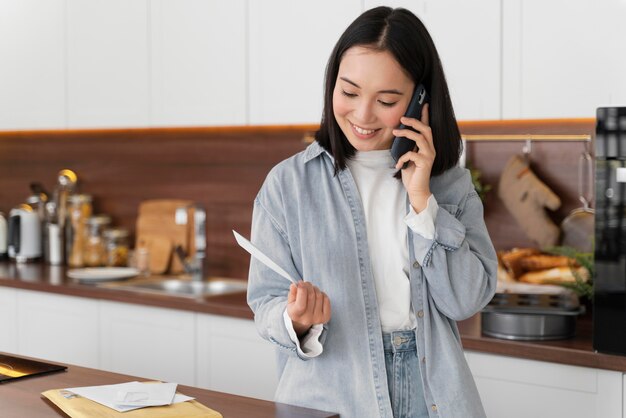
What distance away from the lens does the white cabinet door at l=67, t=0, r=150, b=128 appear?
380 cm

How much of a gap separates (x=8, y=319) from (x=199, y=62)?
137 cm

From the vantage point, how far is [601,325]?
7.83ft

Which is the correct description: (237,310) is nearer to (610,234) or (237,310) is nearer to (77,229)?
(610,234)

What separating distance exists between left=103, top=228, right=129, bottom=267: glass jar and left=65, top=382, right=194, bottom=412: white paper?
95.4 inches

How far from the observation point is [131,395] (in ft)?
5.81

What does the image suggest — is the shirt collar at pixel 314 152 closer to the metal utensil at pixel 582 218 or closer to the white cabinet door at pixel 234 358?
the white cabinet door at pixel 234 358

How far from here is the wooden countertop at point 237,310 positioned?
241cm

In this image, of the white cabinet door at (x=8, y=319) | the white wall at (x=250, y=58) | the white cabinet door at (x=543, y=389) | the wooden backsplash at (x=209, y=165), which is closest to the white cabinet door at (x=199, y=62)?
the white wall at (x=250, y=58)

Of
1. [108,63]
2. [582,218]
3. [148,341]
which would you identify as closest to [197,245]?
[148,341]

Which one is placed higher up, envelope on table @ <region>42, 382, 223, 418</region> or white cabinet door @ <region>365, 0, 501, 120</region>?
white cabinet door @ <region>365, 0, 501, 120</region>

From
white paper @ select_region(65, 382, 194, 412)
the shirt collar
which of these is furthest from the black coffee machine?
white paper @ select_region(65, 382, 194, 412)

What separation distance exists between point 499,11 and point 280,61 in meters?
0.85

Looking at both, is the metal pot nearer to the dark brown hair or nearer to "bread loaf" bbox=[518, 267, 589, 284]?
"bread loaf" bbox=[518, 267, 589, 284]

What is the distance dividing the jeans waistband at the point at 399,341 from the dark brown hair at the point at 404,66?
0.32 metres
